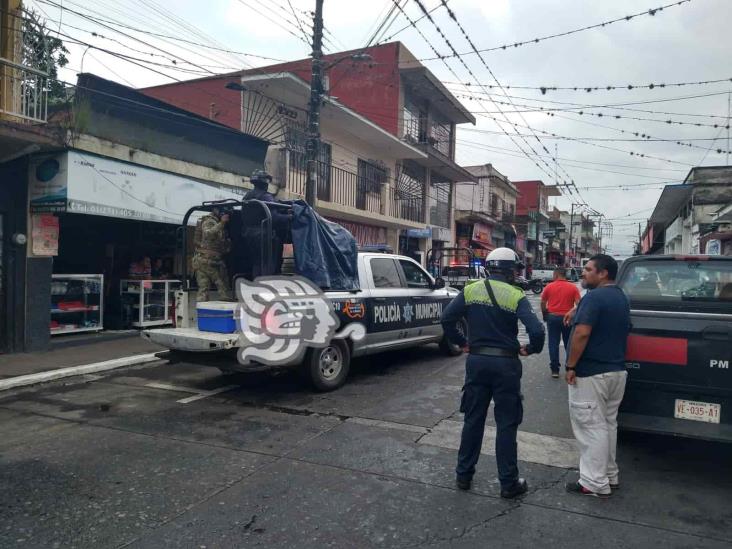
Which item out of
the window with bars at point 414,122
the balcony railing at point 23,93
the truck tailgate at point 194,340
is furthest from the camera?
the window with bars at point 414,122

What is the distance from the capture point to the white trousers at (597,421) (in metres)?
3.93

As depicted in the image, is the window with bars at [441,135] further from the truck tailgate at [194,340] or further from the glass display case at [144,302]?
the truck tailgate at [194,340]

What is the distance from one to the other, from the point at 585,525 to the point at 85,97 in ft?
32.5

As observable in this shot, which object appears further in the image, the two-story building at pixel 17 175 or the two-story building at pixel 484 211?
the two-story building at pixel 484 211

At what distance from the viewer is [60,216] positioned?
11.0 meters

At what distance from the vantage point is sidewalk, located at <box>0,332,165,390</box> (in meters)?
7.91

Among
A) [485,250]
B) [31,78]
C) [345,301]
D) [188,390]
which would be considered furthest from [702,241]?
[31,78]

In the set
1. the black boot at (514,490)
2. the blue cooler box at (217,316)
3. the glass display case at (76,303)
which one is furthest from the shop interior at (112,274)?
the black boot at (514,490)

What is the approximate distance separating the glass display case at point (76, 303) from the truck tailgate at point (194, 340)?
4610 millimetres

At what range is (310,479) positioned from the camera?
166 inches

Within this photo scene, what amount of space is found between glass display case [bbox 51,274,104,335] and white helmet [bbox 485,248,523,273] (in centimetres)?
900

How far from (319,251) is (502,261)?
10.8 ft

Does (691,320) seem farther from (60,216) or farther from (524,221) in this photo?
(524,221)

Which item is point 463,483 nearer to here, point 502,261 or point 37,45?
point 502,261
